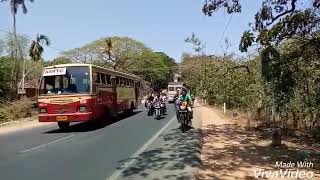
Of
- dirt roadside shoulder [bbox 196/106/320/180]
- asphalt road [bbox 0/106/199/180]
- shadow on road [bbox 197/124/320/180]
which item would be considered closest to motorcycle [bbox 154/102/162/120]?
asphalt road [bbox 0/106/199/180]

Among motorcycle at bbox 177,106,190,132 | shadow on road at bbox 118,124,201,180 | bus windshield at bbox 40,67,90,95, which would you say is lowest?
shadow on road at bbox 118,124,201,180

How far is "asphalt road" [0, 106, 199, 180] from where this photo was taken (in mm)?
10094

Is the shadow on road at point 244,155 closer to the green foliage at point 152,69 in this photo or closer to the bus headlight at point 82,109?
the bus headlight at point 82,109

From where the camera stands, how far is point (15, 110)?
103 feet

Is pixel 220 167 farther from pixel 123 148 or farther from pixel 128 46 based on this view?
pixel 128 46

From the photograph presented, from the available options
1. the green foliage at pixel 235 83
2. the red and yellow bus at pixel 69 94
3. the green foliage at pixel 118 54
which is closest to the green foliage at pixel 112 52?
the green foliage at pixel 118 54

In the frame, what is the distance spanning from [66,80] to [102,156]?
27.8 ft

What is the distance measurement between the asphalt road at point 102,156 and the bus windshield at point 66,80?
235 centimetres

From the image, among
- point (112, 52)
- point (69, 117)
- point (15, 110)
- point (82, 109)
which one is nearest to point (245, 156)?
point (82, 109)

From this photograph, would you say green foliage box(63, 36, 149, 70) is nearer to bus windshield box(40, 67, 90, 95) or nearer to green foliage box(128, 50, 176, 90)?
green foliage box(128, 50, 176, 90)

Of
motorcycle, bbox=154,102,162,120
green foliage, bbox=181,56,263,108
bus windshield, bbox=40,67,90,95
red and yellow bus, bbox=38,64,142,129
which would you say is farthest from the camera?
motorcycle, bbox=154,102,162,120

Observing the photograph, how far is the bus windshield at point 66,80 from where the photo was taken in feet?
66.9

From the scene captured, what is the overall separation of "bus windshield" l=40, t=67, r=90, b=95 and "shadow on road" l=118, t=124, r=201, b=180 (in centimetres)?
524

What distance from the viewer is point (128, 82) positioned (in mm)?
31594
